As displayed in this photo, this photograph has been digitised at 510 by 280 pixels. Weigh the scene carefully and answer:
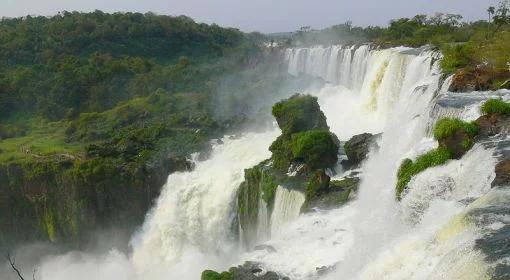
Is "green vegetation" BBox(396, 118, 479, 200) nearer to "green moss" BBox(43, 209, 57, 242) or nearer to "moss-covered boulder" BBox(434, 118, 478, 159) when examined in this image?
"moss-covered boulder" BBox(434, 118, 478, 159)

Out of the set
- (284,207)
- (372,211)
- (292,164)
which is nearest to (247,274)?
(372,211)

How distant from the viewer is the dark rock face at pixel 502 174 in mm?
9945

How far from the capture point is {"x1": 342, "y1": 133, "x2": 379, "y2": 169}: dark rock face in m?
19.8

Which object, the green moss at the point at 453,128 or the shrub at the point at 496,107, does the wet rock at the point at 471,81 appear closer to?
the shrub at the point at 496,107

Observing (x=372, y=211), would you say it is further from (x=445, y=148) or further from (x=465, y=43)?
(x=465, y=43)

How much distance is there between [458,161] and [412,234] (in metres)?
2.96

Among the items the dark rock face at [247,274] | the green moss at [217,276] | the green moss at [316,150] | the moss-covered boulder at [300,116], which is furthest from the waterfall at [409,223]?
the moss-covered boulder at [300,116]

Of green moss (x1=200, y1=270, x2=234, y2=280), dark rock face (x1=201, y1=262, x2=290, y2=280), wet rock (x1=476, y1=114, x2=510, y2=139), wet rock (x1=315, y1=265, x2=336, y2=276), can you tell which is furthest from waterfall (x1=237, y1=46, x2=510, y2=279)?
green moss (x1=200, y1=270, x2=234, y2=280)

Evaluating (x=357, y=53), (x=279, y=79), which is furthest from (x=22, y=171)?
(x=357, y=53)

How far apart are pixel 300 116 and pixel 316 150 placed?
3583 millimetres

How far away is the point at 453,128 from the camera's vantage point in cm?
1247

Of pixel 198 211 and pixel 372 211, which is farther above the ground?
pixel 372 211

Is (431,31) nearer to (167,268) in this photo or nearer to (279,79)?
(279,79)

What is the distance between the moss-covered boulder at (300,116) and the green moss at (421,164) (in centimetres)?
1025
